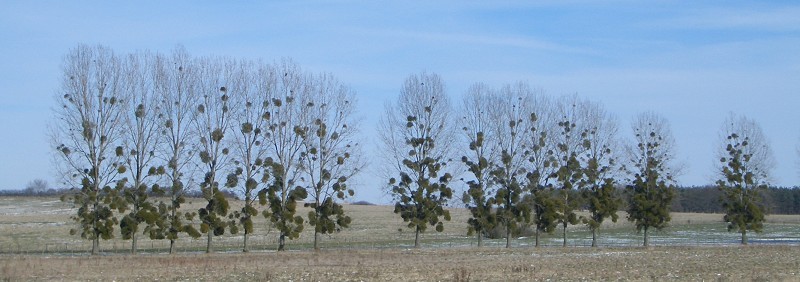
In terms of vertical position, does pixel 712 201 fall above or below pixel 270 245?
above

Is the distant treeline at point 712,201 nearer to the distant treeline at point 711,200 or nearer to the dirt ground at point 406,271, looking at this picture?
the distant treeline at point 711,200

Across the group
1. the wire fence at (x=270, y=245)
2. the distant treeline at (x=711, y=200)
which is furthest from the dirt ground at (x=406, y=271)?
the distant treeline at (x=711, y=200)

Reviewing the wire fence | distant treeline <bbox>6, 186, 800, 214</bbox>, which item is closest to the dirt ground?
the wire fence

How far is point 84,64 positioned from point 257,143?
12468 millimetres

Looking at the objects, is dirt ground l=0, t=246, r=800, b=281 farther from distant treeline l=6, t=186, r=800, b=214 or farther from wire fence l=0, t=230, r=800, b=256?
distant treeline l=6, t=186, r=800, b=214

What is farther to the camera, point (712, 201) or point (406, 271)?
point (712, 201)

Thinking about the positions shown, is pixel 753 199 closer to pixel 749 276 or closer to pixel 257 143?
pixel 257 143

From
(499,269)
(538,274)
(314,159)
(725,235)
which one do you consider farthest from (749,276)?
(725,235)

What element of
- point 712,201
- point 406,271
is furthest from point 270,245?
point 712,201

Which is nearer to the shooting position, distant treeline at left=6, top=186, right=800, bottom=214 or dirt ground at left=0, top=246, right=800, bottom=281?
dirt ground at left=0, top=246, right=800, bottom=281

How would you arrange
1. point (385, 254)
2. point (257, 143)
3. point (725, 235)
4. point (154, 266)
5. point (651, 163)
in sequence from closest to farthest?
point (154, 266), point (385, 254), point (257, 143), point (651, 163), point (725, 235)

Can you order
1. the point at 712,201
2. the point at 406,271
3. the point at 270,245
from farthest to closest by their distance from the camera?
the point at 712,201 → the point at 270,245 → the point at 406,271

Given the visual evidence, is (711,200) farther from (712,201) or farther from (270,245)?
(270,245)

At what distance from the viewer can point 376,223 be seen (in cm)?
9619
